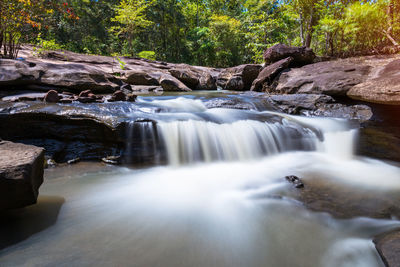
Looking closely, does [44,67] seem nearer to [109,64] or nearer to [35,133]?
[35,133]

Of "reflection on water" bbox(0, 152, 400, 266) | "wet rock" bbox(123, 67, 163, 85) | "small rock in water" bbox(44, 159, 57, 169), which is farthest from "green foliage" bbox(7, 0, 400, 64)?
"reflection on water" bbox(0, 152, 400, 266)

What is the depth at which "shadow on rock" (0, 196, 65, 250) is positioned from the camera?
75.4 inches

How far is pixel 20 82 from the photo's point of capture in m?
6.01

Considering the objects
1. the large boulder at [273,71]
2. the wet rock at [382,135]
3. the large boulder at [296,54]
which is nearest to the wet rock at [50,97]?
the wet rock at [382,135]

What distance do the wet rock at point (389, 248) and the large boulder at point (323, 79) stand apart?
5473mm

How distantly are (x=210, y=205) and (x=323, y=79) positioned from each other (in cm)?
622

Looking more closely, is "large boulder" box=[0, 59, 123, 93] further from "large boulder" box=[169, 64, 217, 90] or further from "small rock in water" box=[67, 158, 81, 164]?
"large boulder" box=[169, 64, 217, 90]

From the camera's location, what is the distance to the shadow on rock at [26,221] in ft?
6.29

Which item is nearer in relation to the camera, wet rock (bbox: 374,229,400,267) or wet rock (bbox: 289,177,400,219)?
wet rock (bbox: 374,229,400,267)

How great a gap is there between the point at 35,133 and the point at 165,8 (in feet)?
79.0

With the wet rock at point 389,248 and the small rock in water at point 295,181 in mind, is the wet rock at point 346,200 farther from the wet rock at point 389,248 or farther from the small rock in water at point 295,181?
the wet rock at point 389,248

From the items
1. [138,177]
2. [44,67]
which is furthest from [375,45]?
[44,67]

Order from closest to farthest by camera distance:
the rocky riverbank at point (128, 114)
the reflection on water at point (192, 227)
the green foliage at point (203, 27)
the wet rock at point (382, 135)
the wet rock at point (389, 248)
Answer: the wet rock at point (389, 248) < the reflection on water at point (192, 227) < the rocky riverbank at point (128, 114) < the wet rock at point (382, 135) < the green foliage at point (203, 27)

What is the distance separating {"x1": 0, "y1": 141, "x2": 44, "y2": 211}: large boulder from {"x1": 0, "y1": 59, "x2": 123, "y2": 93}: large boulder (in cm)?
519
